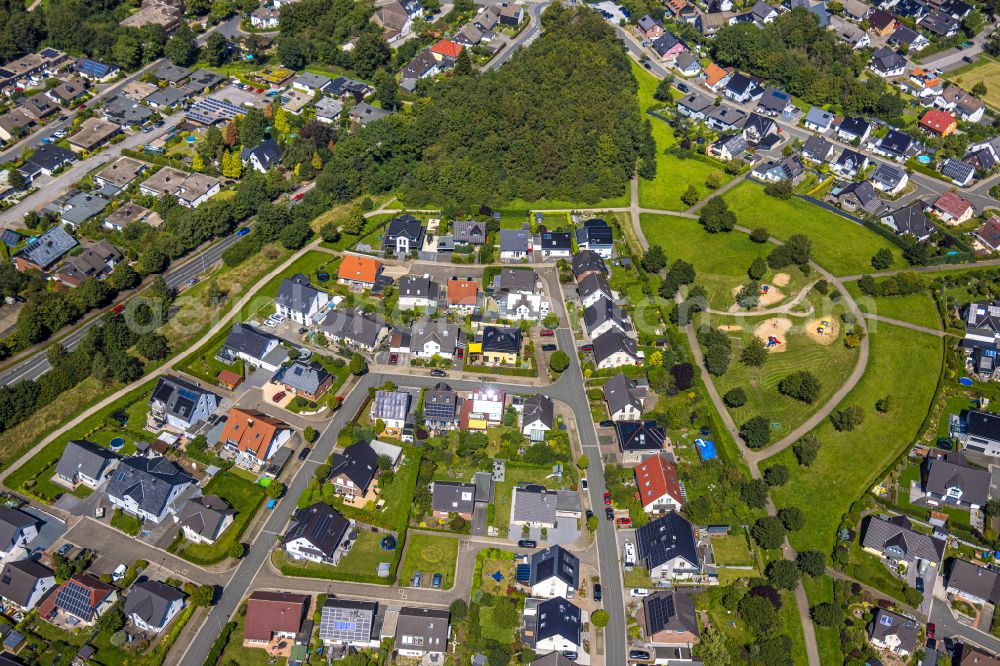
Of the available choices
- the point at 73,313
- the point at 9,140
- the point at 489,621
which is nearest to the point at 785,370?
the point at 489,621

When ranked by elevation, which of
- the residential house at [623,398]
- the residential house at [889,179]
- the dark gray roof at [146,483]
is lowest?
the dark gray roof at [146,483]

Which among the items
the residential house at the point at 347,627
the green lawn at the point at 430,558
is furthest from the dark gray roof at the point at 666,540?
the residential house at the point at 347,627

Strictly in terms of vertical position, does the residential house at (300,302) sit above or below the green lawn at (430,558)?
above

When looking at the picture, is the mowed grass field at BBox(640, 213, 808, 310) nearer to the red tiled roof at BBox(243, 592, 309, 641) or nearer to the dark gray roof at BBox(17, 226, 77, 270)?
the red tiled roof at BBox(243, 592, 309, 641)

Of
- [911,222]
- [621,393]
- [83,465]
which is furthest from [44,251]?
[911,222]

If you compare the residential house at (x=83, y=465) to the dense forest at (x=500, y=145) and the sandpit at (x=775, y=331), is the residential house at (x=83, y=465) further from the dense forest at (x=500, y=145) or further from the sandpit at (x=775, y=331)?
the sandpit at (x=775, y=331)

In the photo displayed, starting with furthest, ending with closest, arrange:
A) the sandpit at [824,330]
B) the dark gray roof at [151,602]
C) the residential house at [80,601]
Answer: the sandpit at [824,330] < the residential house at [80,601] < the dark gray roof at [151,602]
